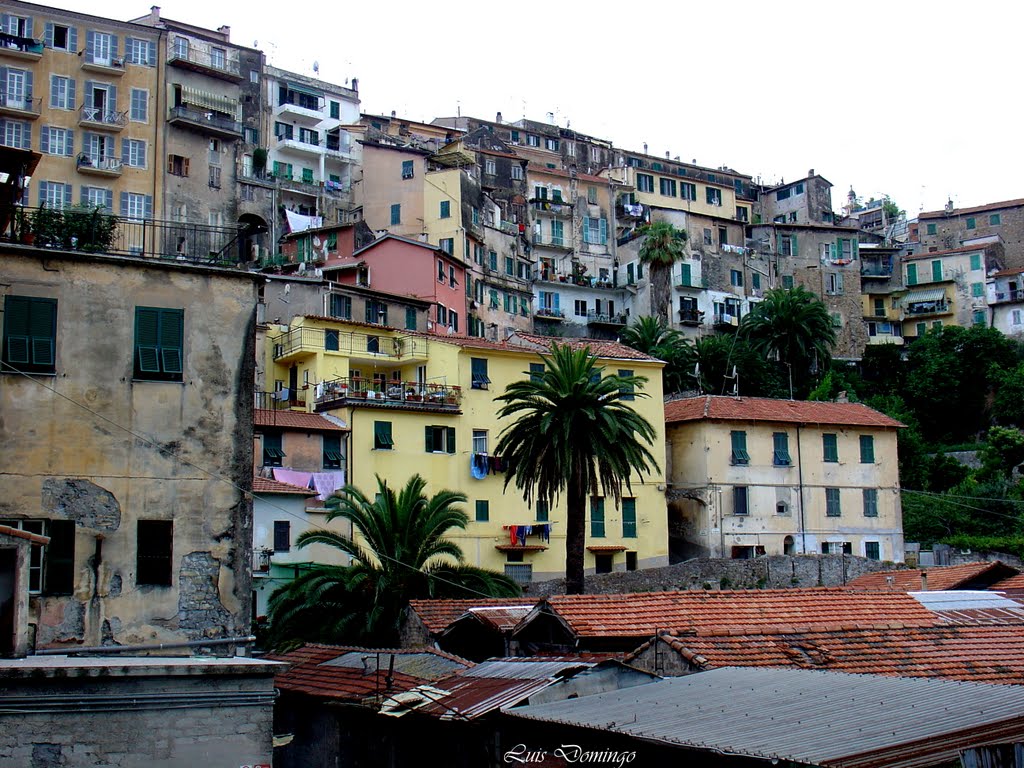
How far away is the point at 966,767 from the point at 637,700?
22.4 ft

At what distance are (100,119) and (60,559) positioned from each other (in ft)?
178

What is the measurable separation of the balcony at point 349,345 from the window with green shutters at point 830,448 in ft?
73.0

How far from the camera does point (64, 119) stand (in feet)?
237

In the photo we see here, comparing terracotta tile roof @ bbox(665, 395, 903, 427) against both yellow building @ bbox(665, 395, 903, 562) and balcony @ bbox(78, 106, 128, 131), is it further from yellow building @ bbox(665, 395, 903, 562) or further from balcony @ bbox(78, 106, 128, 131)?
balcony @ bbox(78, 106, 128, 131)

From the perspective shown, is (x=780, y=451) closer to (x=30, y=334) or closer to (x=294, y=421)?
(x=294, y=421)

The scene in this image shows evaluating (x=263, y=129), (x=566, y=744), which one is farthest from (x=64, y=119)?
(x=566, y=744)

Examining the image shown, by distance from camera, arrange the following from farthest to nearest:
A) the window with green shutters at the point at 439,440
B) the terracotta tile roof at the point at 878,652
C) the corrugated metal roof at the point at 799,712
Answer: the window with green shutters at the point at 439,440
the terracotta tile roof at the point at 878,652
the corrugated metal roof at the point at 799,712

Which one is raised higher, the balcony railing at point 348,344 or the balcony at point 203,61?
the balcony at point 203,61

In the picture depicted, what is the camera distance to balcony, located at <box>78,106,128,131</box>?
237 feet

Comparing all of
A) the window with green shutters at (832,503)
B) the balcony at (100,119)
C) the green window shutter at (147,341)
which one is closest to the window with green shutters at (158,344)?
the green window shutter at (147,341)

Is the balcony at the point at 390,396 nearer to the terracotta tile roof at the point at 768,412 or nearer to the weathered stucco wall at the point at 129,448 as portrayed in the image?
the terracotta tile roof at the point at 768,412

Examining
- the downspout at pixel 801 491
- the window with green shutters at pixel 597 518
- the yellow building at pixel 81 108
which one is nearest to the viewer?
the window with green shutters at pixel 597 518

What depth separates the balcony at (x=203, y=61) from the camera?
77.5 metres

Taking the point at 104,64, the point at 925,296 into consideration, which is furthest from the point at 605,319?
the point at 104,64
